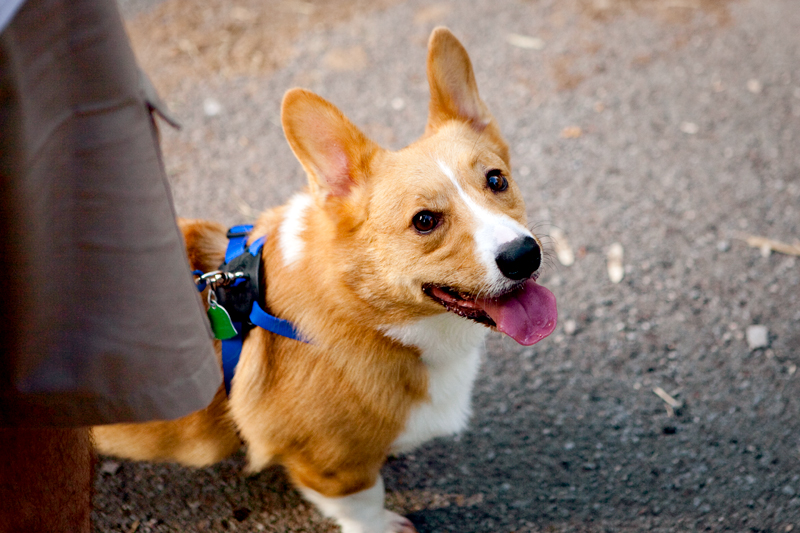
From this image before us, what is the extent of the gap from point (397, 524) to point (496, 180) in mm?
1412

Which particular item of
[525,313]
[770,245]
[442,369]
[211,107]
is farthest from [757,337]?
→ [211,107]

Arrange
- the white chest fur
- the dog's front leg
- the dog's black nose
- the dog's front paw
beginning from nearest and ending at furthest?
the dog's black nose, the white chest fur, the dog's front leg, the dog's front paw

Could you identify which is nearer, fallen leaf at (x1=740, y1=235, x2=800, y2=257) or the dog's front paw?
the dog's front paw

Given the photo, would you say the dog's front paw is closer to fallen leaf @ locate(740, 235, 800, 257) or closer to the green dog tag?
the green dog tag

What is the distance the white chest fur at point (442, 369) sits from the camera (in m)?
1.97

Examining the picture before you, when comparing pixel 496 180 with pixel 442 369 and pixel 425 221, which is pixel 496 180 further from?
pixel 442 369

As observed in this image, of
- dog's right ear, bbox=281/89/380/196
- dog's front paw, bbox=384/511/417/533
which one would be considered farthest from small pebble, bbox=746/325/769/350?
dog's right ear, bbox=281/89/380/196

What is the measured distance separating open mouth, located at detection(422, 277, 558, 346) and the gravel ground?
0.94 meters

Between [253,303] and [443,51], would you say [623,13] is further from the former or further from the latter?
[253,303]

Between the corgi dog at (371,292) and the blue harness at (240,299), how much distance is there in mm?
30

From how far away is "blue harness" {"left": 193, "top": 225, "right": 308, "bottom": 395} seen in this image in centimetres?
193

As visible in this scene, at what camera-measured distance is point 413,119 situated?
401cm

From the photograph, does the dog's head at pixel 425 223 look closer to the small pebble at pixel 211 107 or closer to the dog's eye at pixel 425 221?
the dog's eye at pixel 425 221

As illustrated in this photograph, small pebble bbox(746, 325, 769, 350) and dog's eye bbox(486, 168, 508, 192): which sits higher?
dog's eye bbox(486, 168, 508, 192)
